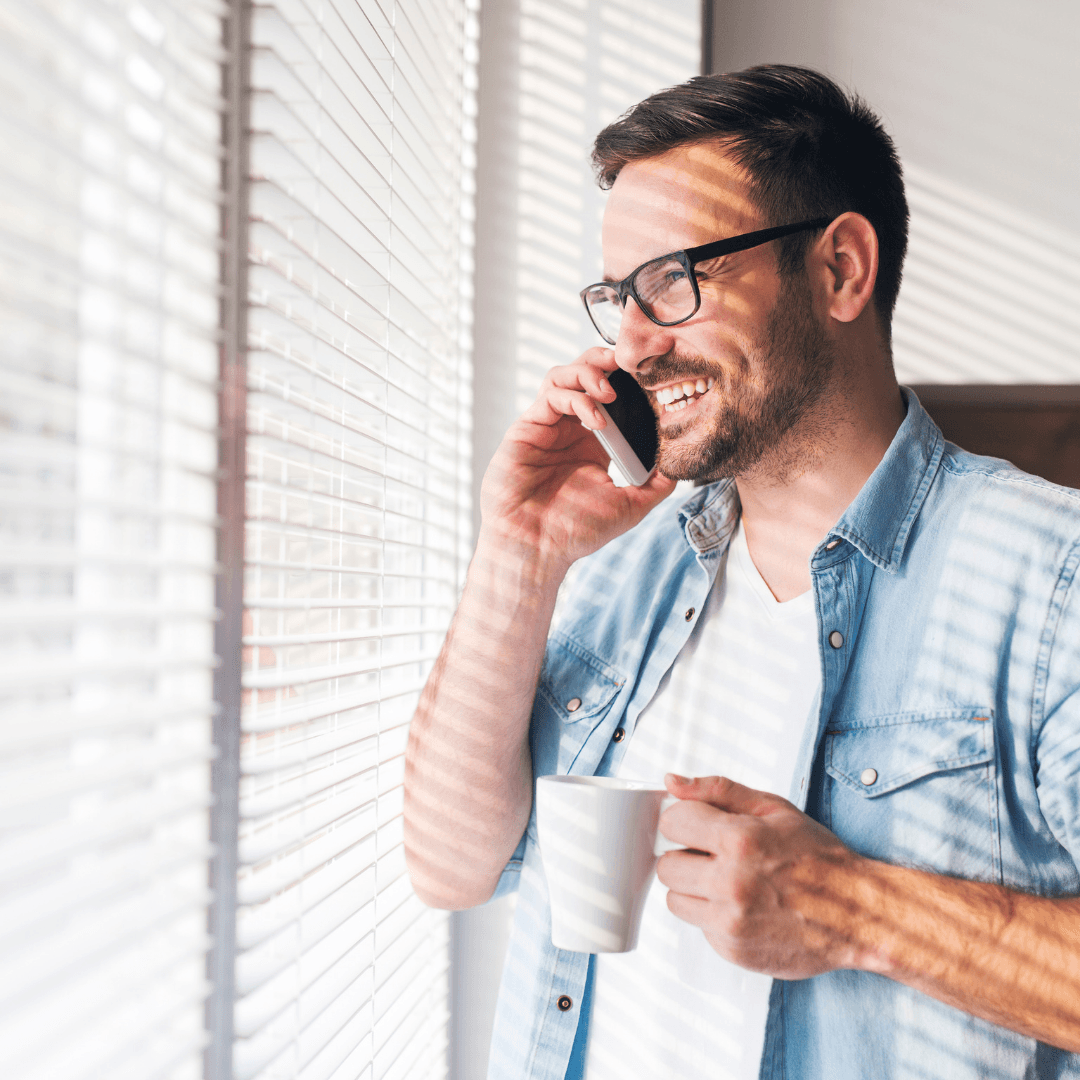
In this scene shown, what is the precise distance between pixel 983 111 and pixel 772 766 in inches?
58.0

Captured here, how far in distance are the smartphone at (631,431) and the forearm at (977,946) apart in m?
0.54

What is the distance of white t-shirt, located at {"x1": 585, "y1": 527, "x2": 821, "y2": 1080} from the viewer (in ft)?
2.97

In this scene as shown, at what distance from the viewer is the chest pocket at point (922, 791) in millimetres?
835

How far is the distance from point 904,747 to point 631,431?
0.49m

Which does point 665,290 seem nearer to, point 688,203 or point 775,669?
point 688,203

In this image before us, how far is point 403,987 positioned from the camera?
1240mm

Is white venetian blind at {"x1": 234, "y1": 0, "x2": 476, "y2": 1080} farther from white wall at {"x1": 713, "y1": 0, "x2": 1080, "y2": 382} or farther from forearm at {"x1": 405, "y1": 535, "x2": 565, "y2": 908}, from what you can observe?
white wall at {"x1": 713, "y1": 0, "x2": 1080, "y2": 382}

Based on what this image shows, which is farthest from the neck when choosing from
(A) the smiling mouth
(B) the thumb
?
(B) the thumb

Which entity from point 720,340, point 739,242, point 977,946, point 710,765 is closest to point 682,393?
point 720,340

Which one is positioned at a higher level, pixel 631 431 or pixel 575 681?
pixel 631 431

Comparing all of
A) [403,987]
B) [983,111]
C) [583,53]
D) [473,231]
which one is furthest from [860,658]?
[983,111]

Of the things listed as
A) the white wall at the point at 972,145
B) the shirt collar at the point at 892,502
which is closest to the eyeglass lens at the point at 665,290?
the shirt collar at the point at 892,502

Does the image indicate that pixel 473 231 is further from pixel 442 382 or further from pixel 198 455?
pixel 198 455

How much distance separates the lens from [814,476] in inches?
42.5
